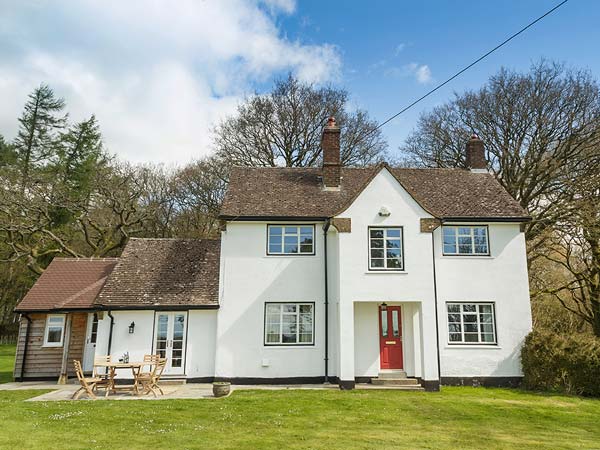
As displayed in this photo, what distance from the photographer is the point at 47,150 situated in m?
32.2

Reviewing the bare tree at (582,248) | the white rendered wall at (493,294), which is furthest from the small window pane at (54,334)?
the bare tree at (582,248)

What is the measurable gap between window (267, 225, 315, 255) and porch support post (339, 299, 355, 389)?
124 inches

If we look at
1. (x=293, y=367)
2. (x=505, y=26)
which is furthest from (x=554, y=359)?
(x=505, y=26)

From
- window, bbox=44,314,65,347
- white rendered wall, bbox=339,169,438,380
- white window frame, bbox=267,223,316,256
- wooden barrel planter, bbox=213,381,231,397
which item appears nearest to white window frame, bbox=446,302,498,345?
white rendered wall, bbox=339,169,438,380

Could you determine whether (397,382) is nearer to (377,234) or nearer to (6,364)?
(377,234)

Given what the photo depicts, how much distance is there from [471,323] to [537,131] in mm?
13177

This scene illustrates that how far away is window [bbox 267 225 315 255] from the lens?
16203 mm

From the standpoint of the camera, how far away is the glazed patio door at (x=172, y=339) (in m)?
15.2

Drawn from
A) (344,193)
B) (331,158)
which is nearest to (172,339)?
(344,193)

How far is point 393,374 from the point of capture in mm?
15133

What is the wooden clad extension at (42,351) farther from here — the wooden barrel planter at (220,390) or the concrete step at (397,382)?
the concrete step at (397,382)

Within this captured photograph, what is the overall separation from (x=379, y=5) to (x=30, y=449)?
12260 mm

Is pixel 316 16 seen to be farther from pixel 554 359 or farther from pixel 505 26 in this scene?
pixel 554 359

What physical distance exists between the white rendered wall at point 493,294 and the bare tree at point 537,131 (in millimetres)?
6652
